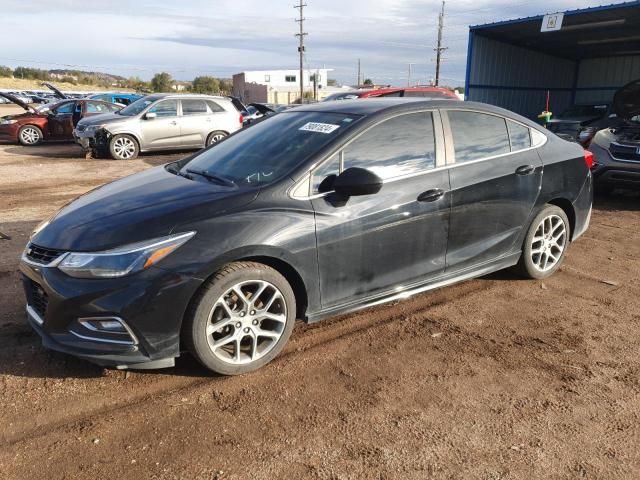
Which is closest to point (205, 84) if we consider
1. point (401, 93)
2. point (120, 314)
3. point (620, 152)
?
point (401, 93)

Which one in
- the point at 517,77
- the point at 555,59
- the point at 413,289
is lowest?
the point at 413,289

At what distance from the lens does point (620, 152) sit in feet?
25.9

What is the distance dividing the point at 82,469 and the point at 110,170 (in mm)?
10106

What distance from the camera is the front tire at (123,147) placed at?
13.1 meters

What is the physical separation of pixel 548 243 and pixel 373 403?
268 centimetres

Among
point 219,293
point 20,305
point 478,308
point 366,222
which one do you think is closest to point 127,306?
point 219,293

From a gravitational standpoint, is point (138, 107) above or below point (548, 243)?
above

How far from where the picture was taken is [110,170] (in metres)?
11.6

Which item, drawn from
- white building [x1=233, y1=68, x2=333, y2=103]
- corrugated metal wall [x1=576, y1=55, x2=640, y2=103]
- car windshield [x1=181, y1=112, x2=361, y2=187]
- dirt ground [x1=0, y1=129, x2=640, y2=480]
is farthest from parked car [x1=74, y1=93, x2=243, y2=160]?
white building [x1=233, y1=68, x2=333, y2=103]

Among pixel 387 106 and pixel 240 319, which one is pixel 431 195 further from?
pixel 240 319

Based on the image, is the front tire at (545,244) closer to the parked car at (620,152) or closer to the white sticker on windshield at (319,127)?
the white sticker on windshield at (319,127)

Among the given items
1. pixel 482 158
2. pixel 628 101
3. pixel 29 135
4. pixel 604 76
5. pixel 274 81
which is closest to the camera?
pixel 482 158

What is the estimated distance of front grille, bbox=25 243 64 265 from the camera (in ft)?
10.00

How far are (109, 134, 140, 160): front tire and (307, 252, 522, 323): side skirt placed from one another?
10994 mm
